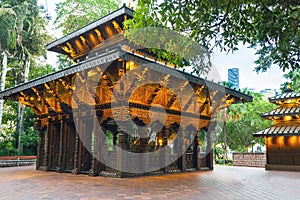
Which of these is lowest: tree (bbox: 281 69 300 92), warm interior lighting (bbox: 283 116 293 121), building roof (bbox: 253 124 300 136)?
building roof (bbox: 253 124 300 136)

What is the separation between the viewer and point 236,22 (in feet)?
14.8

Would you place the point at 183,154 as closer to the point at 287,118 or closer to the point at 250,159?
the point at 287,118

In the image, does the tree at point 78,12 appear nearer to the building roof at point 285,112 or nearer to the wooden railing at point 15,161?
the wooden railing at point 15,161

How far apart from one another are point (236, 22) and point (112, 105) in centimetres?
659

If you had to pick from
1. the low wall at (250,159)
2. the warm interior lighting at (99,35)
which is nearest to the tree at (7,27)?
the warm interior lighting at (99,35)

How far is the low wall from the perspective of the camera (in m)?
18.3

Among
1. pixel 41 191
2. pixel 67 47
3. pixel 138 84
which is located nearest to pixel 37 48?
pixel 67 47

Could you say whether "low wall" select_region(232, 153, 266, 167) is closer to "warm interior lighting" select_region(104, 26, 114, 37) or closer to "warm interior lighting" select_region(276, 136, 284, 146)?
"warm interior lighting" select_region(276, 136, 284, 146)

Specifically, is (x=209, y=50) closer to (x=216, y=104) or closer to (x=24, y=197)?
(x=24, y=197)

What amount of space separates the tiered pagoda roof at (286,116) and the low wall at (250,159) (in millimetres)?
3527

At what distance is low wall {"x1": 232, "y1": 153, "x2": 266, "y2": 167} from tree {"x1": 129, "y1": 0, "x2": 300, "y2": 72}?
15091 mm

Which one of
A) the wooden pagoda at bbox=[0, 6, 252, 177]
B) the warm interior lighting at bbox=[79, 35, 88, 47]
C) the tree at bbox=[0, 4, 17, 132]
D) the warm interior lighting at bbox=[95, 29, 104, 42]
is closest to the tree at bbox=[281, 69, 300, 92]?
the wooden pagoda at bbox=[0, 6, 252, 177]

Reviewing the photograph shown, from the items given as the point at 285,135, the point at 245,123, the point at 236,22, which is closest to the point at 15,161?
the point at 285,135

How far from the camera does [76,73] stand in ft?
34.3
